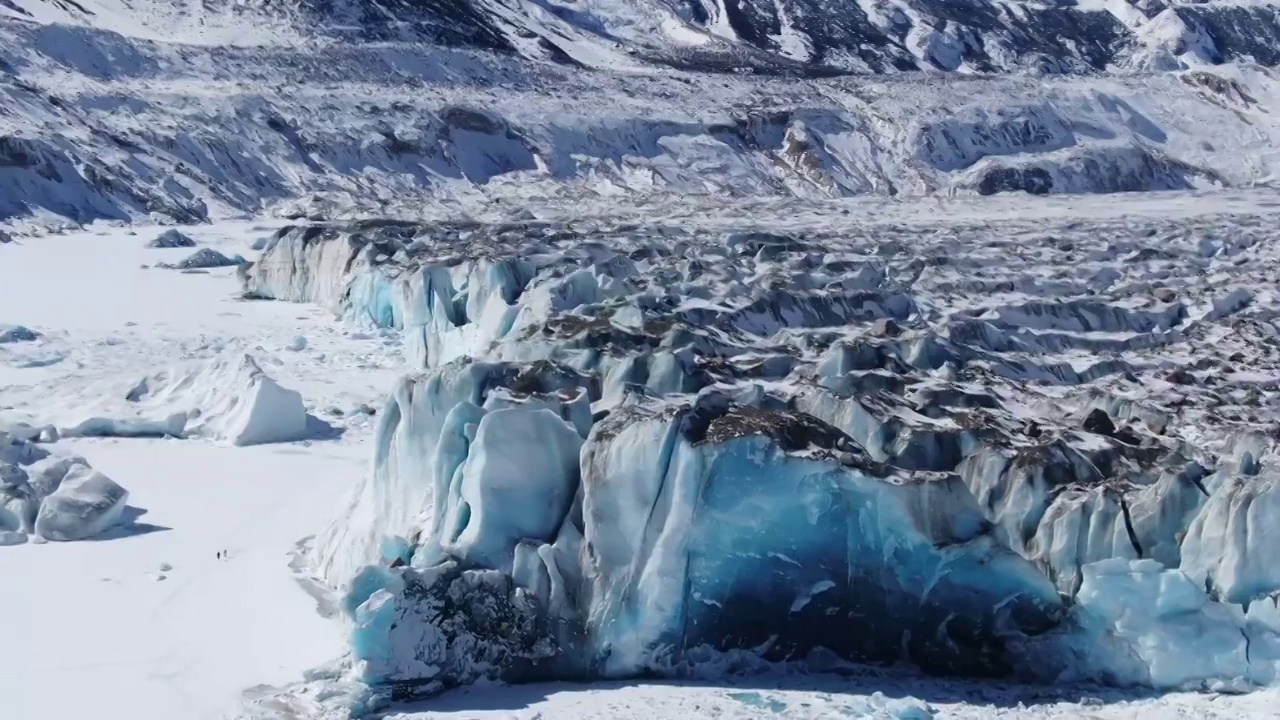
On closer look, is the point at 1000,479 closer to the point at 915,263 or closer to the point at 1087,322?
the point at 1087,322

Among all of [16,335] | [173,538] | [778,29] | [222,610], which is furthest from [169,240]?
[778,29]

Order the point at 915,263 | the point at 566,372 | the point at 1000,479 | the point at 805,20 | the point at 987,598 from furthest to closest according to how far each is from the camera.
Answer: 1. the point at 805,20
2. the point at 915,263
3. the point at 566,372
4. the point at 1000,479
5. the point at 987,598

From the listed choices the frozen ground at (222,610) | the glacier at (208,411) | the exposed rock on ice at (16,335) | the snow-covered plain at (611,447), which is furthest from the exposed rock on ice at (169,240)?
the glacier at (208,411)

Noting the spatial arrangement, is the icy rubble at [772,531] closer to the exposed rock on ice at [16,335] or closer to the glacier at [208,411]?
the glacier at [208,411]

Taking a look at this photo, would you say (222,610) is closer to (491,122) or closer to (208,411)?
(208,411)

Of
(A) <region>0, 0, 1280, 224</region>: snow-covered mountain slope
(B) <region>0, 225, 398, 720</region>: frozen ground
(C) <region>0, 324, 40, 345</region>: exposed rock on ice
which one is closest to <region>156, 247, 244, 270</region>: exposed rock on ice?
(B) <region>0, 225, 398, 720</region>: frozen ground

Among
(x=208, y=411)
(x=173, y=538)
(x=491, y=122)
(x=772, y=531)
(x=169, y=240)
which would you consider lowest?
(x=169, y=240)

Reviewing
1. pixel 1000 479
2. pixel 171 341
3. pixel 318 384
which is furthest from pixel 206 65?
pixel 1000 479
